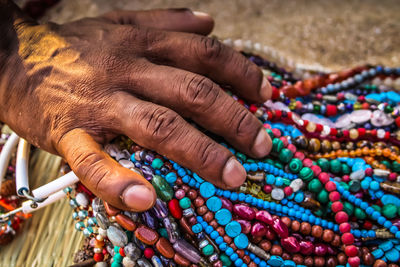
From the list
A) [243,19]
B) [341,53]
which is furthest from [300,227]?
[243,19]

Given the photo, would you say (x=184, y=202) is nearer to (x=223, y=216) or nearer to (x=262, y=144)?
(x=223, y=216)

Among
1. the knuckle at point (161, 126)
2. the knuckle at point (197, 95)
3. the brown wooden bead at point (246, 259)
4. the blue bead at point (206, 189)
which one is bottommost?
the brown wooden bead at point (246, 259)

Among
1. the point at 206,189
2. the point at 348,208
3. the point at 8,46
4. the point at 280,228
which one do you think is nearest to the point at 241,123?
the point at 206,189

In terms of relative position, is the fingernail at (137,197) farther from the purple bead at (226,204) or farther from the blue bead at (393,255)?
the blue bead at (393,255)

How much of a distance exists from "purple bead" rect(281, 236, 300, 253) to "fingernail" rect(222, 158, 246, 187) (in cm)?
22

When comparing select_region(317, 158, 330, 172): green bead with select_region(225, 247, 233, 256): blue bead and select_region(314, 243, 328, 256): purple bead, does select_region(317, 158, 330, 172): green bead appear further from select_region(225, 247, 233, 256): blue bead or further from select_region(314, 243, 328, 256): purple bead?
select_region(225, 247, 233, 256): blue bead

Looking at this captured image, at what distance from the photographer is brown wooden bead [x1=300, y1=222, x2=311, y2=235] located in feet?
3.52

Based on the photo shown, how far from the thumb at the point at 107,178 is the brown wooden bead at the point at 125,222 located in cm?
5

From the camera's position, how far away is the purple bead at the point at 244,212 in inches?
40.9

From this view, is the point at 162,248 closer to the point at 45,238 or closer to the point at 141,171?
the point at 141,171

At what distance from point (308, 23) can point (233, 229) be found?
67.1 inches

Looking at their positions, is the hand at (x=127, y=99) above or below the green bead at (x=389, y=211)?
above

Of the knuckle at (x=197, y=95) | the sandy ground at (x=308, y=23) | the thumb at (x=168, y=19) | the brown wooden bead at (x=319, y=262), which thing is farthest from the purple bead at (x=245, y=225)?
the sandy ground at (x=308, y=23)

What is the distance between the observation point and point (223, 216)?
1.03 m
